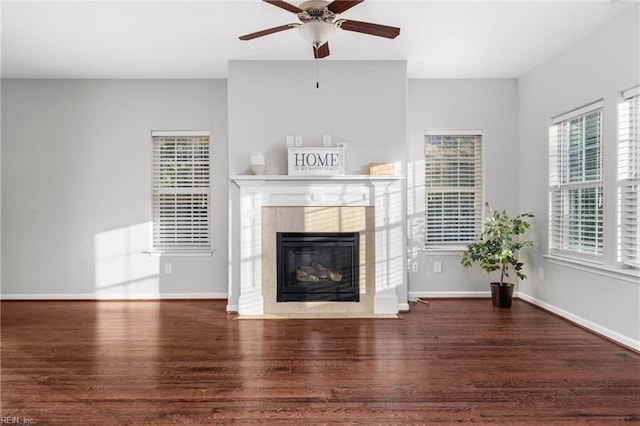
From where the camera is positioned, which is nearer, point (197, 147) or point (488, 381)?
point (488, 381)

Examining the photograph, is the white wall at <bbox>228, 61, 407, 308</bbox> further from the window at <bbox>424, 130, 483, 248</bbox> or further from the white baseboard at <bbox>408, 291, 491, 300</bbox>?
the white baseboard at <bbox>408, 291, 491, 300</bbox>

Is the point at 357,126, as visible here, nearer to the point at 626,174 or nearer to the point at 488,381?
the point at 626,174

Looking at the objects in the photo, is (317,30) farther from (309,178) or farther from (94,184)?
(94,184)

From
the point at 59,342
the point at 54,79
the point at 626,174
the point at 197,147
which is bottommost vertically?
the point at 59,342

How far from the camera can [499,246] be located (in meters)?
4.54

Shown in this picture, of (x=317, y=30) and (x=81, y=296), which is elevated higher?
(x=317, y=30)

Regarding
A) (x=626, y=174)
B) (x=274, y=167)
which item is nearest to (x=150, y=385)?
(x=274, y=167)

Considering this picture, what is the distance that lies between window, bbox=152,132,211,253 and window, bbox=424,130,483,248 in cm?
280

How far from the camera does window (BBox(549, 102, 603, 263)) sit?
375 cm

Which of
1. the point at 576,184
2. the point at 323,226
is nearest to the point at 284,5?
the point at 323,226

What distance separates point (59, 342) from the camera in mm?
3426

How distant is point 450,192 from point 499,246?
92 centimetres

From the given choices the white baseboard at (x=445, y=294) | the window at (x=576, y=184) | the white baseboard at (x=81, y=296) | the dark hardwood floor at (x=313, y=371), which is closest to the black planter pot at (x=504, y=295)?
the dark hardwood floor at (x=313, y=371)

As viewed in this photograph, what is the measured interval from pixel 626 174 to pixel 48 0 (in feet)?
15.9
